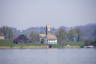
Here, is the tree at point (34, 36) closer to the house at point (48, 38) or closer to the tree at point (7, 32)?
the house at point (48, 38)

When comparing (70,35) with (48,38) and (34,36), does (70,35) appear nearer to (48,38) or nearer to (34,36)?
(48,38)

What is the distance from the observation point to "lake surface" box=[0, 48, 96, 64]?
485 cm

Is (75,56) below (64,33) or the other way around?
below

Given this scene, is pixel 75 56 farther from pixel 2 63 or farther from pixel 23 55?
pixel 2 63

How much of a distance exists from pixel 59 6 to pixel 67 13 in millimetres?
290

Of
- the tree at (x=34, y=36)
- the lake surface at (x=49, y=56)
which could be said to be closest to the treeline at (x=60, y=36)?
the tree at (x=34, y=36)

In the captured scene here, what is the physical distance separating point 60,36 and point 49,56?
61 cm

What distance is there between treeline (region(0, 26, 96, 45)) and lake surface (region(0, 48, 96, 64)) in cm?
Result: 25

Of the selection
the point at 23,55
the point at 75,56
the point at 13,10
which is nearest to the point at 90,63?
the point at 75,56

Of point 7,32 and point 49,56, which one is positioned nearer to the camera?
point 7,32

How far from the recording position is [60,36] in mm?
5090

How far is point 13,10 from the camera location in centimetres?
498

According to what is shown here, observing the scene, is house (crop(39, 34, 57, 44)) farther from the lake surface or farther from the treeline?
the lake surface

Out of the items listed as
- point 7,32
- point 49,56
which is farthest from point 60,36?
point 7,32
